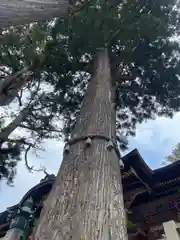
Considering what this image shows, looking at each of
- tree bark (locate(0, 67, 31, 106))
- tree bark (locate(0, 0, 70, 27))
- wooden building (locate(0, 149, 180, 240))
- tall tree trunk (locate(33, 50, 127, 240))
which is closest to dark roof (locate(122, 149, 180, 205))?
wooden building (locate(0, 149, 180, 240))

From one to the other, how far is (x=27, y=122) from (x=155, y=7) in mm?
4749

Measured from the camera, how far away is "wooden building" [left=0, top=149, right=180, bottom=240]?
4480mm

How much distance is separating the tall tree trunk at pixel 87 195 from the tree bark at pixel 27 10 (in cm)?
143

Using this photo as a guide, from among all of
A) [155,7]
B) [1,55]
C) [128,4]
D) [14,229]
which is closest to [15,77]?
[1,55]

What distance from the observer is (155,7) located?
7.30 m

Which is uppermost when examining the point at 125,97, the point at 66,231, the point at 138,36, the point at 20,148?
the point at 138,36

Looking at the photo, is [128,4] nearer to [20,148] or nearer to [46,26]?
[46,26]

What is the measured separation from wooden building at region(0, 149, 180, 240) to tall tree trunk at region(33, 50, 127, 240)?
68.3 inches

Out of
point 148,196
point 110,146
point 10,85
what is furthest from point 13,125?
point 110,146

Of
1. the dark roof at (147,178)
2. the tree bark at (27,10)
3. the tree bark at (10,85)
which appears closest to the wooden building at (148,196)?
the dark roof at (147,178)

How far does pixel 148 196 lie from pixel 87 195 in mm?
3198

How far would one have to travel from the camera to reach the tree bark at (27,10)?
9.51ft

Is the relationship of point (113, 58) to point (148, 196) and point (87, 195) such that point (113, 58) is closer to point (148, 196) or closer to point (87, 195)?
point (148, 196)

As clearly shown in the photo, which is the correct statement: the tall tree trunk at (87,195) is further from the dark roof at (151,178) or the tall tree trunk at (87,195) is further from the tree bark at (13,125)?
the tree bark at (13,125)
